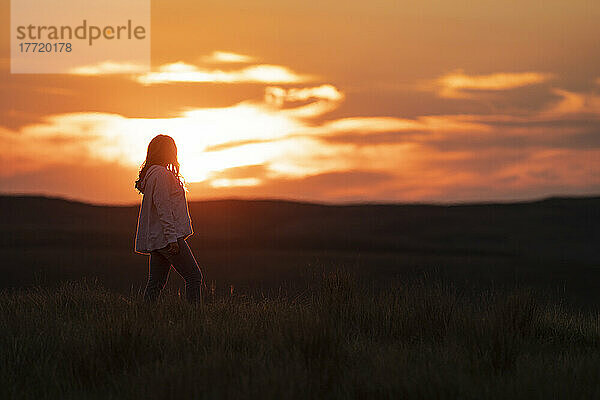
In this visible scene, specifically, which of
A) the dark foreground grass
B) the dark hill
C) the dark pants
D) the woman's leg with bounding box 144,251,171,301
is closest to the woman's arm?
the dark pants

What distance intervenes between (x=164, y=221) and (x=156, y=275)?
2.61 ft

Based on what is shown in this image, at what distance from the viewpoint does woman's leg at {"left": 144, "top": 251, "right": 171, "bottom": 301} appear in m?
8.09

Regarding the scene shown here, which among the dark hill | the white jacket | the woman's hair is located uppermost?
the woman's hair

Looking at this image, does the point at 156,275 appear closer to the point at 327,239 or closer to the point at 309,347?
the point at 309,347

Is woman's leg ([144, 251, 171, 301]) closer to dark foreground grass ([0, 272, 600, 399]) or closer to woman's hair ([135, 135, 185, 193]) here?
dark foreground grass ([0, 272, 600, 399])

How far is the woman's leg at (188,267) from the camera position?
786 centimetres

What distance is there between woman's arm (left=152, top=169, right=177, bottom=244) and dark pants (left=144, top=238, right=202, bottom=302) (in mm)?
161

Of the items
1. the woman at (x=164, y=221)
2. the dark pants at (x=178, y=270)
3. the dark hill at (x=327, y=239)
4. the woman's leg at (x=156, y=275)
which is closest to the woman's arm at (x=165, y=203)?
the woman at (x=164, y=221)

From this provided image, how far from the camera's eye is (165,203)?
7754 millimetres

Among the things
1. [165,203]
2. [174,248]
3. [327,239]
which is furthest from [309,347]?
[327,239]

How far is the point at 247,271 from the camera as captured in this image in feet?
89.4

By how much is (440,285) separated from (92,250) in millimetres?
32539

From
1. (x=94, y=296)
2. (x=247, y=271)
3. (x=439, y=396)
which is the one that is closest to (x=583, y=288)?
(x=247, y=271)

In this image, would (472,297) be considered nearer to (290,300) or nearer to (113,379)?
(290,300)
